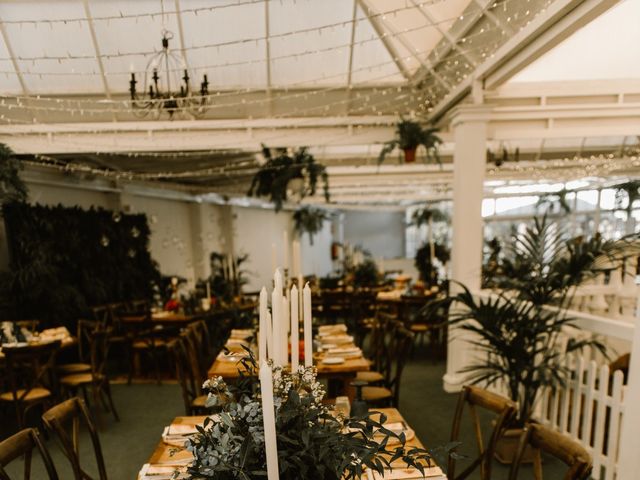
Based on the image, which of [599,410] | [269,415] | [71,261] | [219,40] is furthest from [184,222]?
[269,415]

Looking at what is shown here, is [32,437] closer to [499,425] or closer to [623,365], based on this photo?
[499,425]

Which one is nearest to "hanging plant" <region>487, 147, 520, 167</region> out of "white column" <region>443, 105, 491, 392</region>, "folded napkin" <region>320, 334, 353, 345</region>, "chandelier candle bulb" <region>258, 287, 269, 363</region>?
"white column" <region>443, 105, 491, 392</region>

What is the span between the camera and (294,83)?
5102 millimetres

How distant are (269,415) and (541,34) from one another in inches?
131

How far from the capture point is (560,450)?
161cm

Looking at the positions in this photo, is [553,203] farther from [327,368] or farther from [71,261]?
[71,261]

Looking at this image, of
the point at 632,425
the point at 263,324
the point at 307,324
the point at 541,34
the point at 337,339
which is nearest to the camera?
the point at 263,324

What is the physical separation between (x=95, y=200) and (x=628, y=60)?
821cm

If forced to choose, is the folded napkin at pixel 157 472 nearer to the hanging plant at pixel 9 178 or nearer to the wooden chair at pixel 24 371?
the wooden chair at pixel 24 371

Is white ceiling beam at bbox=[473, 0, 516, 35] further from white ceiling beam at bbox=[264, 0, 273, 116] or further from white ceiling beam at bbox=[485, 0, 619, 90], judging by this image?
white ceiling beam at bbox=[264, 0, 273, 116]

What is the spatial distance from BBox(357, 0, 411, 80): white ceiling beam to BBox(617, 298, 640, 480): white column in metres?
3.36

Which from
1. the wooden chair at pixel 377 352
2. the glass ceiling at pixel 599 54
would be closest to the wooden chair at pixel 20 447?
the wooden chair at pixel 377 352

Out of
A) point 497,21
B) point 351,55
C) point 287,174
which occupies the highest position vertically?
point 351,55

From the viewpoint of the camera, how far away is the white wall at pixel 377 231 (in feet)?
63.8
